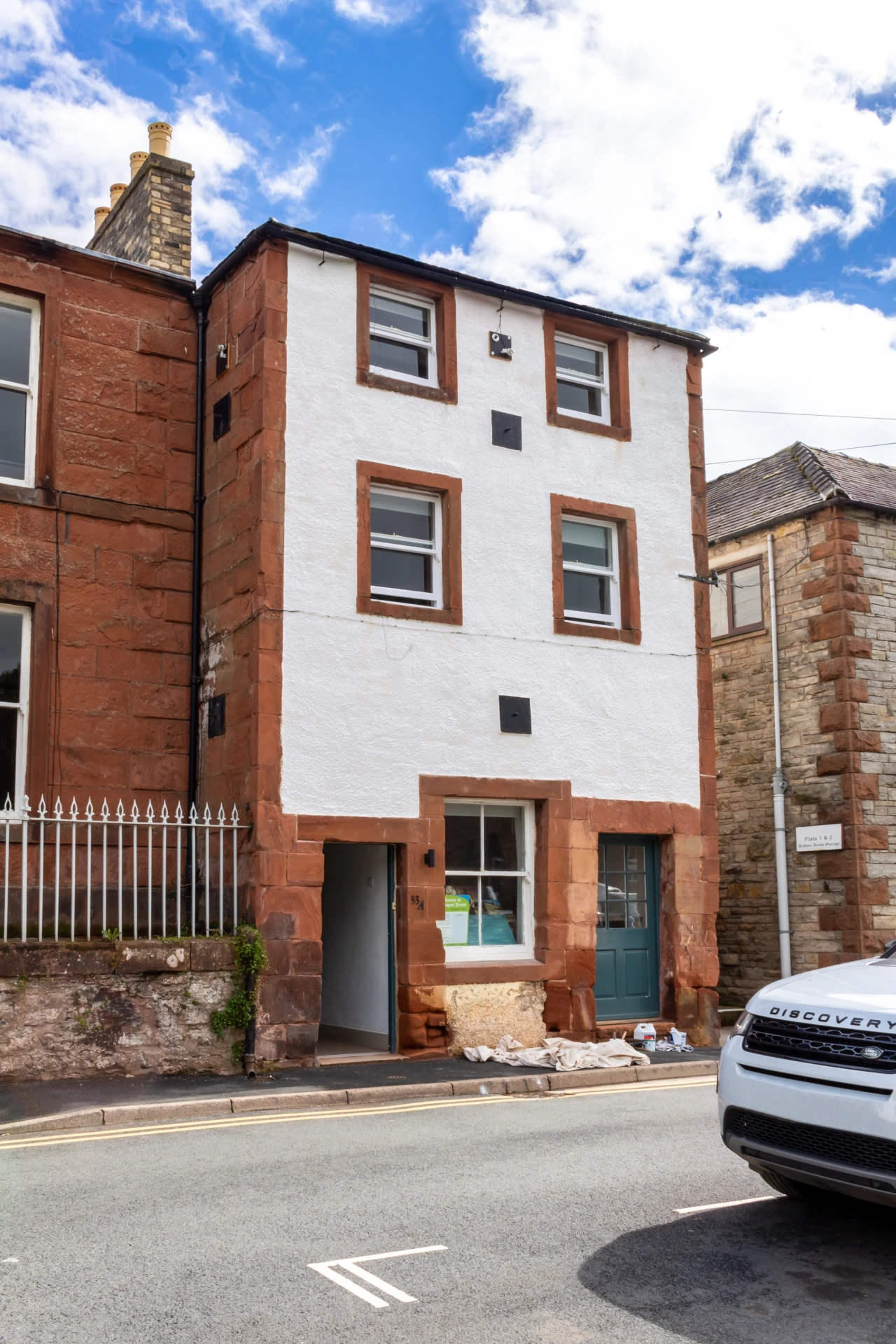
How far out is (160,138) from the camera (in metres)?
15.6

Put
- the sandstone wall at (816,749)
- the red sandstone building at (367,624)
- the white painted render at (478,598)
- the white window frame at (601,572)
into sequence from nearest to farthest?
the red sandstone building at (367,624), the white painted render at (478,598), the white window frame at (601,572), the sandstone wall at (816,749)

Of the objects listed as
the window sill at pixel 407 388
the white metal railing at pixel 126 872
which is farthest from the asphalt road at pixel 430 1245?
the window sill at pixel 407 388

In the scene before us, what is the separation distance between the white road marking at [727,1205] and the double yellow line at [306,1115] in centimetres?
390

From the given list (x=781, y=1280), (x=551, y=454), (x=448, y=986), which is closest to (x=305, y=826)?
(x=448, y=986)

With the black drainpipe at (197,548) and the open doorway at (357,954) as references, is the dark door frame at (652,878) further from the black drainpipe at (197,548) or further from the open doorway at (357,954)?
the black drainpipe at (197,548)

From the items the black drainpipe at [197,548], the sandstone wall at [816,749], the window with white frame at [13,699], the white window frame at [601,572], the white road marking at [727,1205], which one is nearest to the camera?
the white road marking at [727,1205]

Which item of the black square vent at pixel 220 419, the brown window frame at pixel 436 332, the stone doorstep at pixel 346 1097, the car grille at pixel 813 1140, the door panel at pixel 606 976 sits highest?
the brown window frame at pixel 436 332

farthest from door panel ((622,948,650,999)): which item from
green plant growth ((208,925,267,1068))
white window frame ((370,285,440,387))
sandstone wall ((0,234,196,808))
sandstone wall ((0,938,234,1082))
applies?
white window frame ((370,285,440,387))

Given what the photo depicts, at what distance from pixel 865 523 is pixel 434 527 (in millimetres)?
7421

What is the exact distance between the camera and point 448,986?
524 inches

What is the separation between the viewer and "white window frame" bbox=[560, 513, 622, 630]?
15.2 meters

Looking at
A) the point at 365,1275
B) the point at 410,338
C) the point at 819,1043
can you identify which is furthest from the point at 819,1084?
the point at 410,338

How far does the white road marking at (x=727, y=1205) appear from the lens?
6.43 meters

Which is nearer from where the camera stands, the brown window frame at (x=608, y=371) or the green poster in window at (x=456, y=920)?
the green poster in window at (x=456, y=920)
